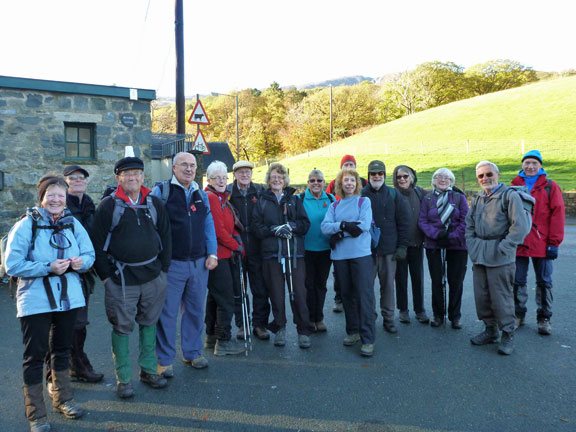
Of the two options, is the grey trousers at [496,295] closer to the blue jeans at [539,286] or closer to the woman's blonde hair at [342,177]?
the blue jeans at [539,286]

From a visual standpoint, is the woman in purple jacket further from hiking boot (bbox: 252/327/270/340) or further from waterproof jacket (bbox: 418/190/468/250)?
hiking boot (bbox: 252/327/270/340)

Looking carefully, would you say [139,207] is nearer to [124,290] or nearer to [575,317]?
[124,290]

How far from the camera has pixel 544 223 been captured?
5445mm

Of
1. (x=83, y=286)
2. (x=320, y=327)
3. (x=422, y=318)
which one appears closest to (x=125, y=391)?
(x=83, y=286)

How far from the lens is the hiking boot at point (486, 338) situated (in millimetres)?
5023

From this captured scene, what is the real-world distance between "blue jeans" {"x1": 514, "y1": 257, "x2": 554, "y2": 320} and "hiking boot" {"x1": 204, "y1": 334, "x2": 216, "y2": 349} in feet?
11.8

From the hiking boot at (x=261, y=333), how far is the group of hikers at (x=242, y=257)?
0.03 m

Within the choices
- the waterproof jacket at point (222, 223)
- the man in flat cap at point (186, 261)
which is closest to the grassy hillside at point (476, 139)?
the waterproof jacket at point (222, 223)

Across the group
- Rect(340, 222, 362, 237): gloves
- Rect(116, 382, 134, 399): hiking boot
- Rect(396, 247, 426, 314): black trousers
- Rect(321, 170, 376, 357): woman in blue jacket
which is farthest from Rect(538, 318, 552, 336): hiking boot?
Rect(116, 382, 134, 399): hiking boot

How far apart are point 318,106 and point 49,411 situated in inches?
2426

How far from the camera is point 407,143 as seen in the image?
43531 mm

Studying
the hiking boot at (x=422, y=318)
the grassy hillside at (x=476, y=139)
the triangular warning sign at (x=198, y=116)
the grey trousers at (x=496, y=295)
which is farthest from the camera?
the grassy hillside at (x=476, y=139)

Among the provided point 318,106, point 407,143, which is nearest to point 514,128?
point 407,143

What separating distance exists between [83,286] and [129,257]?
19.3 inches
